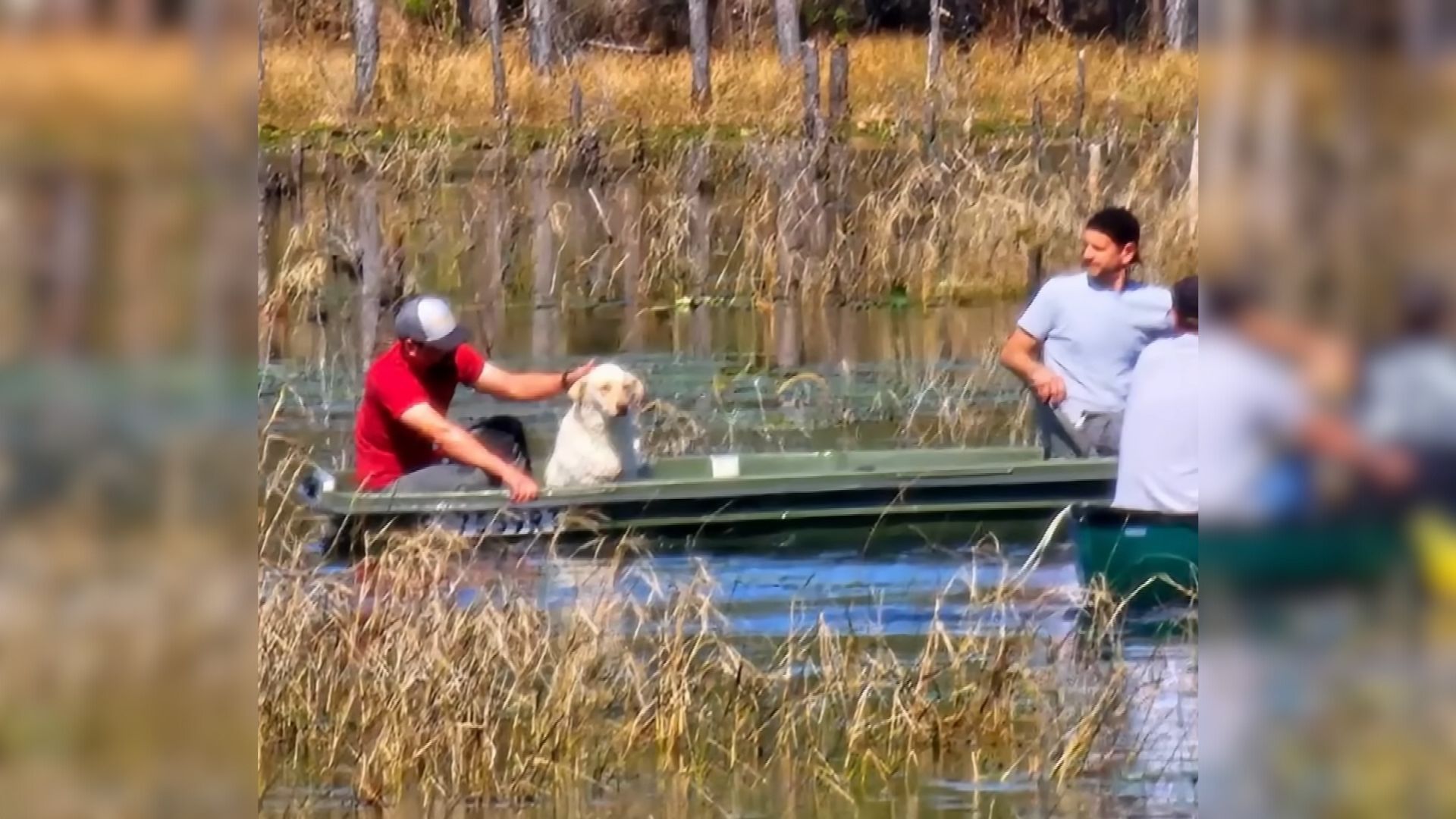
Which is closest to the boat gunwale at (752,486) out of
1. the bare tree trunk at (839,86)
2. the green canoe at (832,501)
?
the green canoe at (832,501)

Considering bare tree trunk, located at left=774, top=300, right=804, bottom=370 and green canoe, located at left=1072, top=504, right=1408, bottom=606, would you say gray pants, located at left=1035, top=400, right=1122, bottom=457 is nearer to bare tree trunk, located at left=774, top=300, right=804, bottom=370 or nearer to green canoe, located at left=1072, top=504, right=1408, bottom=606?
bare tree trunk, located at left=774, top=300, right=804, bottom=370

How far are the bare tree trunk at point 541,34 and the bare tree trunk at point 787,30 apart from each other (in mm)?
2936

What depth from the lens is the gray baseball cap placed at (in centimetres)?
928

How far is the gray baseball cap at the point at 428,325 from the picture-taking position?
9281mm

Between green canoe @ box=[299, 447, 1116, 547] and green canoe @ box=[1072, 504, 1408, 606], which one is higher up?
green canoe @ box=[1072, 504, 1408, 606]

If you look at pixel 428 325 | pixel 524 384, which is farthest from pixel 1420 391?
pixel 524 384

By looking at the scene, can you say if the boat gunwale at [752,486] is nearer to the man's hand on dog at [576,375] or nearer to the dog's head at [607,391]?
the dog's head at [607,391]

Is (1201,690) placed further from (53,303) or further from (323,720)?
(323,720)

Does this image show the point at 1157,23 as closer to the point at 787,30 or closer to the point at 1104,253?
the point at 787,30

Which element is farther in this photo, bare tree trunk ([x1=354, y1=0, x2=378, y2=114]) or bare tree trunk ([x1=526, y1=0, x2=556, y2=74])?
bare tree trunk ([x1=526, y1=0, x2=556, y2=74])

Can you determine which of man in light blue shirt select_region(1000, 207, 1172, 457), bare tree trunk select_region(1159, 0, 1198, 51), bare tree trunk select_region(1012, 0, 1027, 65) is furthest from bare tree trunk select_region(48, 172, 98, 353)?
bare tree trunk select_region(1012, 0, 1027, 65)

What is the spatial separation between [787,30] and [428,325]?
2284 cm

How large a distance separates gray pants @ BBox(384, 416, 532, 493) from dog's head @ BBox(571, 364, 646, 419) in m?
0.30

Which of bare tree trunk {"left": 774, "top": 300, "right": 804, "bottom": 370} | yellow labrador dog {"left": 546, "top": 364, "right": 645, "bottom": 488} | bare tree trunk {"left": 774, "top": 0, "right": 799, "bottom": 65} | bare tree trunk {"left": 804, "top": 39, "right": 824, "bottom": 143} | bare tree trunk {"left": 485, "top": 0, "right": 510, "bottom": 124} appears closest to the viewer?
yellow labrador dog {"left": 546, "top": 364, "right": 645, "bottom": 488}
